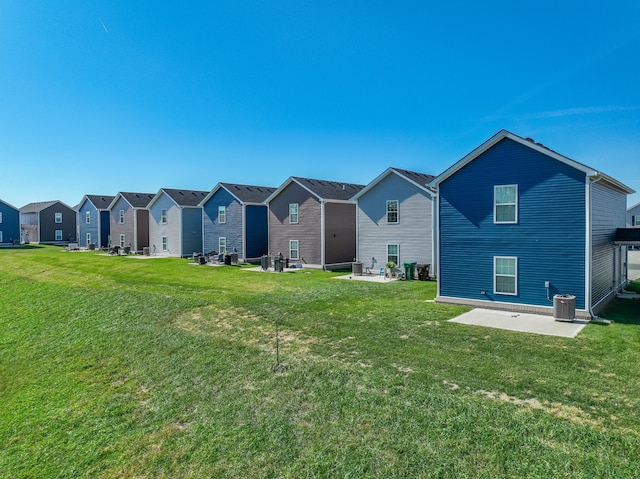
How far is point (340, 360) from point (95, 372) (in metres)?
6.37

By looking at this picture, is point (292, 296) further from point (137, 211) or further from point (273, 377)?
point (137, 211)

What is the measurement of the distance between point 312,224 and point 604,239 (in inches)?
656

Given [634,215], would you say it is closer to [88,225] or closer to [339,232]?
[339,232]

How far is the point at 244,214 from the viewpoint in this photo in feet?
104

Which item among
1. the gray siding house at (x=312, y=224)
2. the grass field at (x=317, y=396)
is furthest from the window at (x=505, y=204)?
the gray siding house at (x=312, y=224)

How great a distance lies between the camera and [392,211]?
23.6 meters

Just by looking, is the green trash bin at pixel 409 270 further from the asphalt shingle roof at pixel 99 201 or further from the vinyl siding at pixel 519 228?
the asphalt shingle roof at pixel 99 201

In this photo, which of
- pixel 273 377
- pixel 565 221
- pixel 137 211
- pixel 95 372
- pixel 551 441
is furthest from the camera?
pixel 137 211

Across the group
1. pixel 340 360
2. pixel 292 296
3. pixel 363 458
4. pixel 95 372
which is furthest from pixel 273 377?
pixel 292 296

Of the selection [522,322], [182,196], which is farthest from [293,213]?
[522,322]

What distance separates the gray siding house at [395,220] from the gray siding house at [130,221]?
27.1 m

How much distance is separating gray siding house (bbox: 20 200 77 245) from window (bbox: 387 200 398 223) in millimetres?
53960

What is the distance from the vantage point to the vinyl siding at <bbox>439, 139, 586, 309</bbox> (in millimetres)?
13477

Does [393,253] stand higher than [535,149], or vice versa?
[535,149]
